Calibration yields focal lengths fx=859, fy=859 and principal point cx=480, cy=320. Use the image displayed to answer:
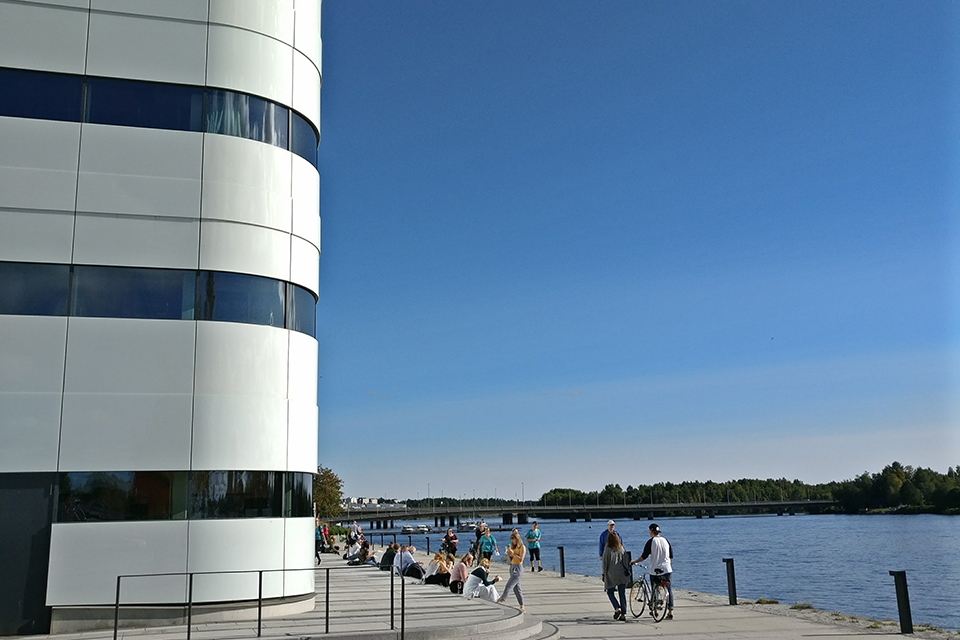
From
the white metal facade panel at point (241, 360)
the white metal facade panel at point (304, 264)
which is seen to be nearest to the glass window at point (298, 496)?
the white metal facade panel at point (241, 360)

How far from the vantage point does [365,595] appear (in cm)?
2008

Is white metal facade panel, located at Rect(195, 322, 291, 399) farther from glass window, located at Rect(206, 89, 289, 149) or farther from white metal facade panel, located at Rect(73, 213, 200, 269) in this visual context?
glass window, located at Rect(206, 89, 289, 149)

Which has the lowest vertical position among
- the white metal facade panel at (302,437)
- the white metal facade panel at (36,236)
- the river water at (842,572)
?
the river water at (842,572)

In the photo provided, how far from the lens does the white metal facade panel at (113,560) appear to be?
50.5 feet

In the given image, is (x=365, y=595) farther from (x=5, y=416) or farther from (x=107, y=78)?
(x=107, y=78)

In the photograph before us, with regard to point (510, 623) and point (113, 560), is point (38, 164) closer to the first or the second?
point (113, 560)

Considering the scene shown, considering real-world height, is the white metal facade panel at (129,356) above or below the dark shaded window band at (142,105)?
below

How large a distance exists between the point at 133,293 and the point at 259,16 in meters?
6.56

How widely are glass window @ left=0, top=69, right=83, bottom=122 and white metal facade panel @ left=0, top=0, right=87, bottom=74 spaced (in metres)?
0.17

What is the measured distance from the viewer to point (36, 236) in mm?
16141

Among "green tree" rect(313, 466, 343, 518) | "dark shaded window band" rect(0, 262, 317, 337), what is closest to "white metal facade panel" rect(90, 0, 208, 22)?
"dark shaded window band" rect(0, 262, 317, 337)

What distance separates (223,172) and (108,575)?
8.03 metres

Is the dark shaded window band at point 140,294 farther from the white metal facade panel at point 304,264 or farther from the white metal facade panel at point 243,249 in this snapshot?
the white metal facade panel at point 304,264

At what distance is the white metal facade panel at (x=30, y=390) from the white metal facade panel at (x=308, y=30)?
7.96m
